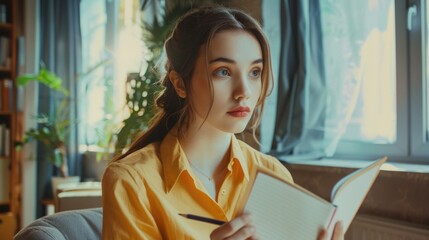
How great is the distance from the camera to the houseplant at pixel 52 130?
12.6 feet

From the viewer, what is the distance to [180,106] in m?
1.10

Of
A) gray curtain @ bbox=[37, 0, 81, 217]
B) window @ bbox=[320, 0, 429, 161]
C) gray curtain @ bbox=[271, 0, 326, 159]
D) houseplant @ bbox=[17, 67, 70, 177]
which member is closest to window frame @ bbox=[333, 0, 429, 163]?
window @ bbox=[320, 0, 429, 161]

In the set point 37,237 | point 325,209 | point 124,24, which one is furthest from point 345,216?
point 124,24

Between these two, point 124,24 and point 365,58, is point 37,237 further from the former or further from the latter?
point 124,24

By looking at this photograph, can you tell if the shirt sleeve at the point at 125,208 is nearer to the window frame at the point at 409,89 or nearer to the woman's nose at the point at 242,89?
the woman's nose at the point at 242,89

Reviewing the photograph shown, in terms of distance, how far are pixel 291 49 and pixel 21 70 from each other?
118 inches

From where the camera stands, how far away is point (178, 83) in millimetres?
1058

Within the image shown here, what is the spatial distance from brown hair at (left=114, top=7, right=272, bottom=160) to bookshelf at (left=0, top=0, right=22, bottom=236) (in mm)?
3347

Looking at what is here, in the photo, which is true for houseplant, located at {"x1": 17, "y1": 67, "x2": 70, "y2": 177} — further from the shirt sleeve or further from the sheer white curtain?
the shirt sleeve

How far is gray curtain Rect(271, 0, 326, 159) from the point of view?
2.02 metres

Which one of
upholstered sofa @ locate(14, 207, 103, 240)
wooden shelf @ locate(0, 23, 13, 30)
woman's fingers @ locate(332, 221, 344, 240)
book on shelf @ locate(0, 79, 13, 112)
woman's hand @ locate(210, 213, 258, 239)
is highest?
wooden shelf @ locate(0, 23, 13, 30)

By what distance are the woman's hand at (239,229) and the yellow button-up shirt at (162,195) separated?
0.11 metres

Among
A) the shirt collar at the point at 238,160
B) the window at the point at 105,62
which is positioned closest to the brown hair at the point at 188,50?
the shirt collar at the point at 238,160

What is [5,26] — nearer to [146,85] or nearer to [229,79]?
[146,85]
